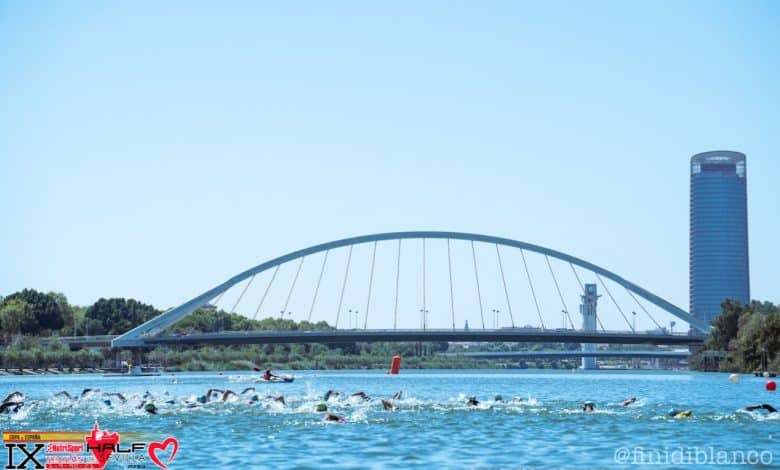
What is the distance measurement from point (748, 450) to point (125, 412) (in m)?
25.6

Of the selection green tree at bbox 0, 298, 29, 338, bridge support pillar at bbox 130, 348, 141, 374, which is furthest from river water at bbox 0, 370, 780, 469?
green tree at bbox 0, 298, 29, 338

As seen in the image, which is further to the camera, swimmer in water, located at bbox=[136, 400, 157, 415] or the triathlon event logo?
swimmer in water, located at bbox=[136, 400, 157, 415]

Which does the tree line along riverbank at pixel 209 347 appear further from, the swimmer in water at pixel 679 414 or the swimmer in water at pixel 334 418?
the swimmer in water at pixel 334 418

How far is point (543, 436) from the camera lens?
34375 millimetres

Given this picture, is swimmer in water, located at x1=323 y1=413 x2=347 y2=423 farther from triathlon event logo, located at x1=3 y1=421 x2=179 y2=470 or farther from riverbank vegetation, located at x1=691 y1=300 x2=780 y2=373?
riverbank vegetation, located at x1=691 y1=300 x2=780 y2=373

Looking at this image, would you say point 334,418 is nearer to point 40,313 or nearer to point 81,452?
point 81,452

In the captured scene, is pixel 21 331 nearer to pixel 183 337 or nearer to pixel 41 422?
pixel 183 337

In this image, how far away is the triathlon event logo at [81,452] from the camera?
2427 centimetres

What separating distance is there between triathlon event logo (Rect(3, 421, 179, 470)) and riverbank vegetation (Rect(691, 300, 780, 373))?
86.5 meters

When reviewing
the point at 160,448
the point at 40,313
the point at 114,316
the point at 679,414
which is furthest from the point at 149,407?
the point at 114,316

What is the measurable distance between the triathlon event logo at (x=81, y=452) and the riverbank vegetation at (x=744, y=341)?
86.5m

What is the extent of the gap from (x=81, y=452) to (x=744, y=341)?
95923 millimetres

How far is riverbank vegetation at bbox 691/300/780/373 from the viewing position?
107444 millimetres

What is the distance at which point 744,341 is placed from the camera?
111 m
